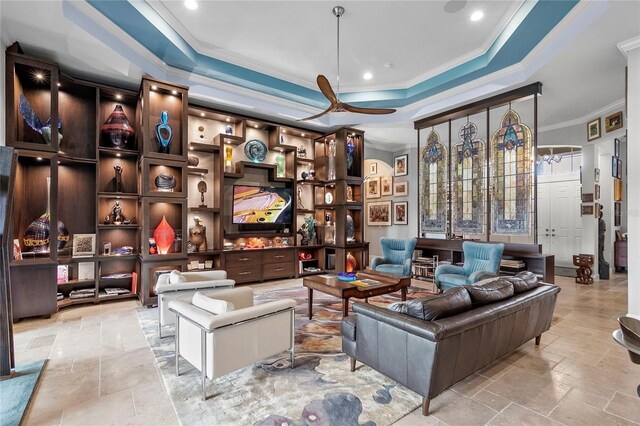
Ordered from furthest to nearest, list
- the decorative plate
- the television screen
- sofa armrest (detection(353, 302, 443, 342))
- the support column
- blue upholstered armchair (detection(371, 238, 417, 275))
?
1. the decorative plate
2. the television screen
3. blue upholstered armchair (detection(371, 238, 417, 275))
4. the support column
5. sofa armrest (detection(353, 302, 443, 342))

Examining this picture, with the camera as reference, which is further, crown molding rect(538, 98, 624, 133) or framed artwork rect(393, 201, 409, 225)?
framed artwork rect(393, 201, 409, 225)

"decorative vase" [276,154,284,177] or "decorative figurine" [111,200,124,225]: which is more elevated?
"decorative vase" [276,154,284,177]

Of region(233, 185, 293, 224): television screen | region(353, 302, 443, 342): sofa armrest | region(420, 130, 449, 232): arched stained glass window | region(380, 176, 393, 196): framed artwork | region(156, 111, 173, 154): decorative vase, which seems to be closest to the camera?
region(353, 302, 443, 342): sofa armrest

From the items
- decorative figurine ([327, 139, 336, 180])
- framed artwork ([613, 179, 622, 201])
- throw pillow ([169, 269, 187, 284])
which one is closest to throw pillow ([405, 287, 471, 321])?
throw pillow ([169, 269, 187, 284])

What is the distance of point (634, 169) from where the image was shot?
3.61 meters

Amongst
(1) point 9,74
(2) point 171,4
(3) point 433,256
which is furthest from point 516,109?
(1) point 9,74

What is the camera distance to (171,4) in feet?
12.2

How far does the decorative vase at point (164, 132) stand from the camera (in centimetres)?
468

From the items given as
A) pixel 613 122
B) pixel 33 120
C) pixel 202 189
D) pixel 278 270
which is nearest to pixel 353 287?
pixel 278 270

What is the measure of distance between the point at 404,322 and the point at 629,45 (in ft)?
14.4

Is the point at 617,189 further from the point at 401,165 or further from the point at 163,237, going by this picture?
the point at 163,237

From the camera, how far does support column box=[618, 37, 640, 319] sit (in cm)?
356

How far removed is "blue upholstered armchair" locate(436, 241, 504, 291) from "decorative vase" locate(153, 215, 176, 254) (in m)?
4.15

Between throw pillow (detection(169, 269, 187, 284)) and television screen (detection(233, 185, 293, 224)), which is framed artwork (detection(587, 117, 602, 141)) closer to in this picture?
television screen (detection(233, 185, 293, 224))
